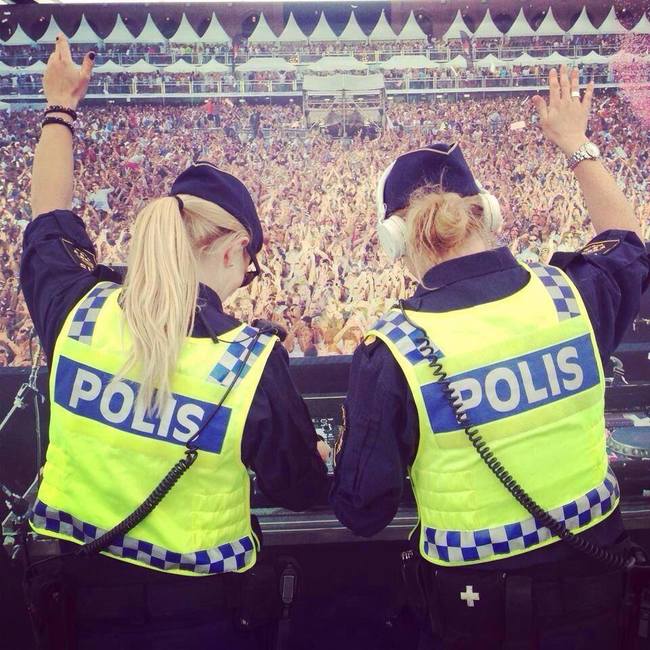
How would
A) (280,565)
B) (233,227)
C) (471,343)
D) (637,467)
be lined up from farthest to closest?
(637,467), (280,565), (233,227), (471,343)

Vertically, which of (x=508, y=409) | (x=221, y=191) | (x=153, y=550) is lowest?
(x=153, y=550)

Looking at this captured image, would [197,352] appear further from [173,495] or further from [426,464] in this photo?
[426,464]

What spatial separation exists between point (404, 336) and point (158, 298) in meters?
0.56

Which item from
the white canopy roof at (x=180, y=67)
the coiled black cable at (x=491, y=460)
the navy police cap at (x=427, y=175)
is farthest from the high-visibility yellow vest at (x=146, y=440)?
the white canopy roof at (x=180, y=67)

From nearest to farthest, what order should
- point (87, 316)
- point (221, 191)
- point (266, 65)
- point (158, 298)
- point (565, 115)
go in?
point (158, 298) → point (87, 316) → point (221, 191) → point (565, 115) → point (266, 65)

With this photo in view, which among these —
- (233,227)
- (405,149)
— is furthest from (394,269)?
(233,227)

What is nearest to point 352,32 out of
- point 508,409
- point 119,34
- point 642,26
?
point 119,34

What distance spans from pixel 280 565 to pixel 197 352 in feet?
2.47

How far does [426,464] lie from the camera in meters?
1.47

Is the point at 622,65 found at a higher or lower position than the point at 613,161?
higher

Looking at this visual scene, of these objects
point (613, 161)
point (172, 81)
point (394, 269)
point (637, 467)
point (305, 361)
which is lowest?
point (637, 467)

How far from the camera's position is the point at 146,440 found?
141cm

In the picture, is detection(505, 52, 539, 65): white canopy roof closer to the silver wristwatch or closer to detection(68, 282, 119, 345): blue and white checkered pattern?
the silver wristwatch

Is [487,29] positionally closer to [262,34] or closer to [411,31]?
[411,31]
